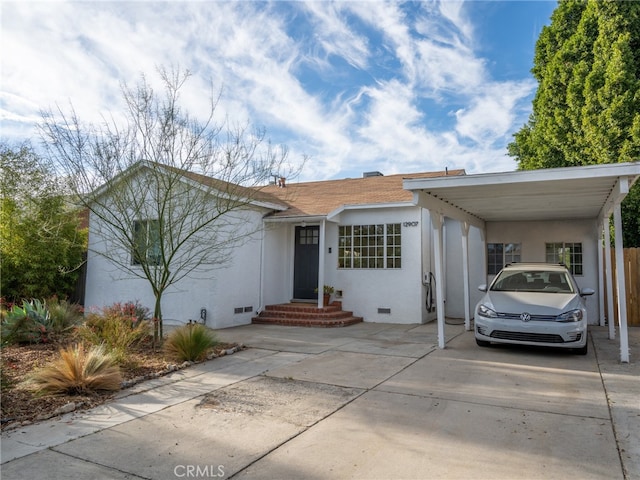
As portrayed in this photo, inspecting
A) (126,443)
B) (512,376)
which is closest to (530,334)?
(512,376)

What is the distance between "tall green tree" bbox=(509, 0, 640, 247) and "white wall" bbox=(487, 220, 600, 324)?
98.0 inches

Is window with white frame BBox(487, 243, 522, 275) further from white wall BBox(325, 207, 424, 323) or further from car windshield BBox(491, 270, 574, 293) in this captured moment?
car windshield BBox(491, 270, 574, 293)

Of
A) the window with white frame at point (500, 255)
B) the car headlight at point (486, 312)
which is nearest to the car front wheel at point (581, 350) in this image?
the car headlight at point (486, 312)

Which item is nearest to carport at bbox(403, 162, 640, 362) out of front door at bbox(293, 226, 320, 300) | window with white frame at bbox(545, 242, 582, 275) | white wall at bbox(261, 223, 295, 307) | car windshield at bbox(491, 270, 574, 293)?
window with white frame at bbox(545, 242, 582, 275)

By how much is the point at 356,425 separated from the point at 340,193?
10.8 meters

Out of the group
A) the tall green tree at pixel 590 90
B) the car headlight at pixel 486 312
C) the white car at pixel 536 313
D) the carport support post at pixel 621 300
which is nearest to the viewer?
the carport support post at pixel 621 300

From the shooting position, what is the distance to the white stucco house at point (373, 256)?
35.4 ft

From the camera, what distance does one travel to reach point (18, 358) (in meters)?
6.68

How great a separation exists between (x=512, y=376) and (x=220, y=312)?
708 cm

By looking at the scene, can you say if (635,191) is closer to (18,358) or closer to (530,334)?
(530,334)

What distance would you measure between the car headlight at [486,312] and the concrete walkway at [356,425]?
0.85 metres

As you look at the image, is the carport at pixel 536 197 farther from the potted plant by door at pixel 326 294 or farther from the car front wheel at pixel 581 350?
the potted plant by door at pixel 326 294

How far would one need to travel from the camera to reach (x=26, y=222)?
1138 centimetres

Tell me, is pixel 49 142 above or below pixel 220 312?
above
